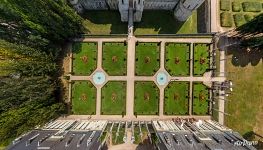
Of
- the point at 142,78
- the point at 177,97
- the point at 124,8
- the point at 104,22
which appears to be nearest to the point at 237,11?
the point at 177,97

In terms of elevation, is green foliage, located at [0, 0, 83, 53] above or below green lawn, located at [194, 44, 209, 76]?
above

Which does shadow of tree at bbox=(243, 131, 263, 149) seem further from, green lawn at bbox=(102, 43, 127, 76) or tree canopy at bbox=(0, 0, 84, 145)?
tree canopy at bbox=(0, 0, 84, 145)

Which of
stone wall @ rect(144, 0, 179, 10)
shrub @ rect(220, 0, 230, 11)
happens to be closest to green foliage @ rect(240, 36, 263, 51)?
shrub @ rect(220, 0, 230, 11)

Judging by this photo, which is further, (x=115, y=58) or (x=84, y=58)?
(x=115, y=58)

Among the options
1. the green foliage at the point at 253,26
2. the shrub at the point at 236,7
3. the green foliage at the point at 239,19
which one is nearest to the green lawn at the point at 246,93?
the green foliage at the point at 239,19

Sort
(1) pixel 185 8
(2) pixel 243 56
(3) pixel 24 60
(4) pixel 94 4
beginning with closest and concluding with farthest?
1. (3) pixel 24 60
2. (1) pixel 185 8
3. (4) pixel 94 4
4. (2) pixel 243 56

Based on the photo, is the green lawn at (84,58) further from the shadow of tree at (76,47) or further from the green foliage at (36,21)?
the green foliage at (36,21)

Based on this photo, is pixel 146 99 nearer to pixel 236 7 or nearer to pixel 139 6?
pixel 139 6
